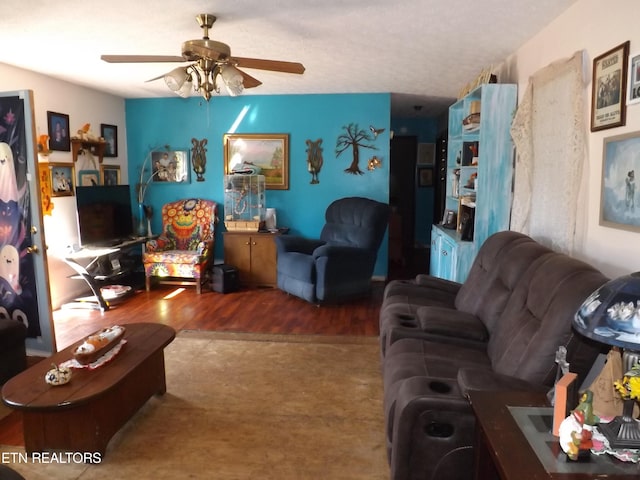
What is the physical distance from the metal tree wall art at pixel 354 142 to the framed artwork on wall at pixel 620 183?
352cm

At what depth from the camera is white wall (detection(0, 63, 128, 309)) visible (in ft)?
14.2

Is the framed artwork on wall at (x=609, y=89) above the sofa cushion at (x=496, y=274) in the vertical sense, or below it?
above

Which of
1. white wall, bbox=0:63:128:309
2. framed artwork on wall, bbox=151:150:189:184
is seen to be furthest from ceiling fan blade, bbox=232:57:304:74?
framed artwork on wall, bbox=151:150:189:184

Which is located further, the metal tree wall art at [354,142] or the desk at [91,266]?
the metal tree wall art at [354,142]

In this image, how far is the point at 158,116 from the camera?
5.91 metres

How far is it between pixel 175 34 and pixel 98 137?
8.79 feet

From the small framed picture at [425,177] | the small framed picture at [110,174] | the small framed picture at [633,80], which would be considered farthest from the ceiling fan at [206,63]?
the small framed picture at [425,177]

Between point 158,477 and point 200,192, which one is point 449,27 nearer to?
point 158,477

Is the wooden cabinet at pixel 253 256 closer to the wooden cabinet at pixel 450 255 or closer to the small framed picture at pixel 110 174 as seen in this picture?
the small framed picture at pixel 110 174

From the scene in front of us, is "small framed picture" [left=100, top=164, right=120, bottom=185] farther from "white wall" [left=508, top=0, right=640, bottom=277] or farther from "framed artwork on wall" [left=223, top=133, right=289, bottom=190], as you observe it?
"white wall" [left=508, top=0, right=640, bottom=277]

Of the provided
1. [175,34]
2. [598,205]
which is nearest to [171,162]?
[175,34]

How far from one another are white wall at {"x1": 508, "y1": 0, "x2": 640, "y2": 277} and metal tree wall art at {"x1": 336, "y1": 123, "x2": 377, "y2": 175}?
2.81 meters

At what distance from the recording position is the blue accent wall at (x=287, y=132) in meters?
5.59

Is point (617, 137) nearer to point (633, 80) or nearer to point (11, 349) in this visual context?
point (633, 80)
